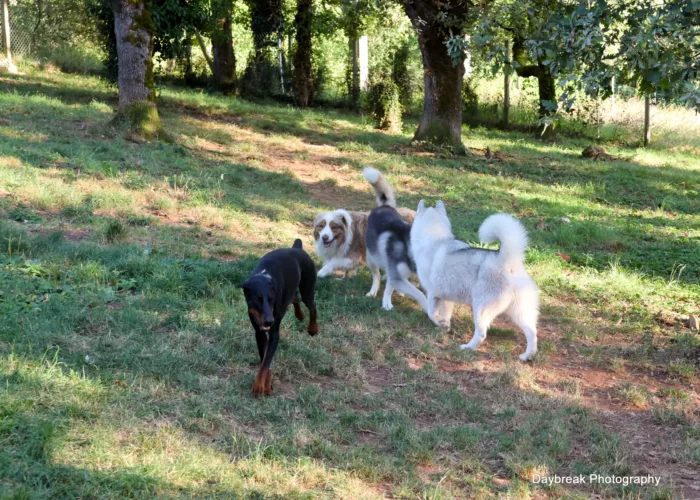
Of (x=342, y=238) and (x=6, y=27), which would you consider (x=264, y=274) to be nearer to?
(x=342, y=238)

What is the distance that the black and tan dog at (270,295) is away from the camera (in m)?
4.76

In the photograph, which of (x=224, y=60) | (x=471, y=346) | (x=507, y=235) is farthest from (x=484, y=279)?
(x=224, y=60)

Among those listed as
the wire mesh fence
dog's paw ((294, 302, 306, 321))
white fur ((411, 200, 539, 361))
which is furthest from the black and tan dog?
the wire mesh fence

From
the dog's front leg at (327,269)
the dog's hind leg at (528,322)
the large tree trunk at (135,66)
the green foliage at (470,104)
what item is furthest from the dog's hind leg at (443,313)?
the green foliage at (470,104)

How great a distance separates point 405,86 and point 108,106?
990 centimetres

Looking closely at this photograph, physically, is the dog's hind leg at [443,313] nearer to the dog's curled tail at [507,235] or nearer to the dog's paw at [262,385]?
the dog's curled tail at [507,235]

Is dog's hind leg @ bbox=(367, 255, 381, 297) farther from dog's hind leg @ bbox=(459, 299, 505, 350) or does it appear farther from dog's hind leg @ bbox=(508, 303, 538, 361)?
dog's hind leg @ bbox=(508, 303, 538, 361)

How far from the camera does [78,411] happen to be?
419cm

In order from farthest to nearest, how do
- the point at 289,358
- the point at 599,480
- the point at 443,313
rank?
1. the point at 443,313
2. the point at 289,358
3. the point at 599,480

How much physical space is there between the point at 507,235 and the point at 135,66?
1043cm

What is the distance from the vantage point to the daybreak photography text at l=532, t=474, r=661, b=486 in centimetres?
409

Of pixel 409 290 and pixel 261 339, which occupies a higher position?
pixel 261 339

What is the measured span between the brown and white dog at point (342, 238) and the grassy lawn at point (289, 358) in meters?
0.38

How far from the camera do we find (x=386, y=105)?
2005 cm
